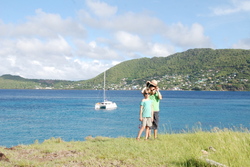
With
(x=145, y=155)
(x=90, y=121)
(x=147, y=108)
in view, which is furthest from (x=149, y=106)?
(x=90, y=121)

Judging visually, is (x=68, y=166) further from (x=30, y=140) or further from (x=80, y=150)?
(x=30, y=140)

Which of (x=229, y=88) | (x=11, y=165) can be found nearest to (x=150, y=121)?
(x=11, y=165)

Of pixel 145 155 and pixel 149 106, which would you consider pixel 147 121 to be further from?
pixel 145 155

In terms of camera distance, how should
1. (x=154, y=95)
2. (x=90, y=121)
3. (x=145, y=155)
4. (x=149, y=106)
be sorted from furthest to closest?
(x=90, y=121) < (x=154, y=95) < (x=149, y=106) < (x=145, y=155)

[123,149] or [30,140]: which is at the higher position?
[123,149]

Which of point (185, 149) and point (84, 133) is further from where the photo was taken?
point (84, 133)

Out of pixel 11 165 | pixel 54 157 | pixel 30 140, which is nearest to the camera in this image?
pixel 11 165

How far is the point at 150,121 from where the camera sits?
34.3 ft

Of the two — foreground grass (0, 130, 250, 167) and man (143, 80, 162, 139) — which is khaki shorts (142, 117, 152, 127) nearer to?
man (143, 80, 162, 139)

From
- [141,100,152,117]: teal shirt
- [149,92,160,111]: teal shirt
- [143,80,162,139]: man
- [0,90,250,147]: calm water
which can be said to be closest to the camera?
[141,100,152,117]: teal shirt

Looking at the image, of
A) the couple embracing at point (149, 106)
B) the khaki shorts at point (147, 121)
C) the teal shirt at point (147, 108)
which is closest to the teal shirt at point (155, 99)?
the couple embracing at point (149, 106)

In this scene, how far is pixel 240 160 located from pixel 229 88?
8104 inches

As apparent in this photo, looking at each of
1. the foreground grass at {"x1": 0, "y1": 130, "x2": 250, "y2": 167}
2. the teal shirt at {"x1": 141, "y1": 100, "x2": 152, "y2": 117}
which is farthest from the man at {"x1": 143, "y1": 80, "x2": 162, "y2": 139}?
the foreground grass at {"x1": 0, "y1": 130, "x2": 250, "y2": 167}

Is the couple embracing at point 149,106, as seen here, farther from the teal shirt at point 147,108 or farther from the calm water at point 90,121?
the calm water at point 90,121
